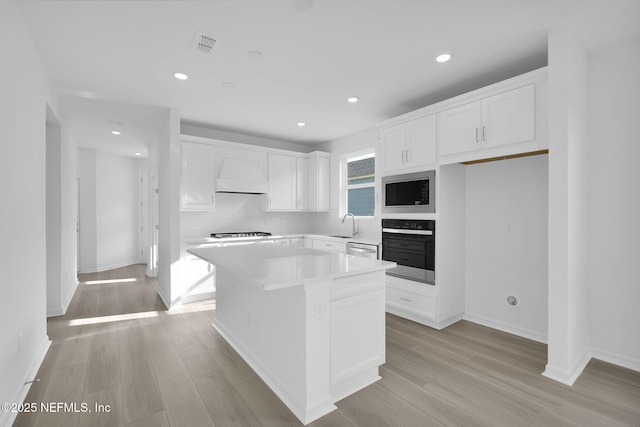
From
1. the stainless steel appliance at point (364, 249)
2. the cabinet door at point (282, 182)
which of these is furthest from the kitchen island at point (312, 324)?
the cabinet door at point (282, 182)

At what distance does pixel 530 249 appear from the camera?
305cm

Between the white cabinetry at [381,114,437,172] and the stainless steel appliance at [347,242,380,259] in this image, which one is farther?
the stainless steel appliance at [347,242,380,259]

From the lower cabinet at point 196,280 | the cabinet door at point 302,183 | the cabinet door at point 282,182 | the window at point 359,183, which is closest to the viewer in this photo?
the lower cabinet at point 196,280

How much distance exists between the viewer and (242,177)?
4.84 metres

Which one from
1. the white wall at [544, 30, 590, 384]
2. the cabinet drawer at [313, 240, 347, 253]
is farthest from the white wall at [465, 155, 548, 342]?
the cabinet drawer at [313, 240, 347, 253]

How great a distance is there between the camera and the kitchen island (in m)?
1.84

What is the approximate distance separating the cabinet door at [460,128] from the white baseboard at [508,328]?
1.94 meters

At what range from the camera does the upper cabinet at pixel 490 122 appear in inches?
100.0

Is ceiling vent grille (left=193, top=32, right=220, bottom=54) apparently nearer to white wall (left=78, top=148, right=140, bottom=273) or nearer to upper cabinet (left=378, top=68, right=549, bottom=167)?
upper cabinet (left=378, top=68, right=549, bottom=167)

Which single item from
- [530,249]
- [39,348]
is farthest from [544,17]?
[39,348]

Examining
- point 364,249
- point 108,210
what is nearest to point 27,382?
point 364,249

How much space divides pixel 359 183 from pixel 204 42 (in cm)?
337

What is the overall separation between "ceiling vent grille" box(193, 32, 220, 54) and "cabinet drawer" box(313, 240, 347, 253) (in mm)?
2928

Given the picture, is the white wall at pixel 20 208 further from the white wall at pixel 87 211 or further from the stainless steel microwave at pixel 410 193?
the white wall at pixel 87 211
